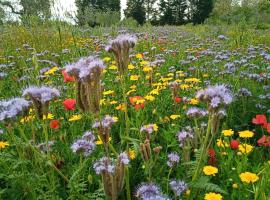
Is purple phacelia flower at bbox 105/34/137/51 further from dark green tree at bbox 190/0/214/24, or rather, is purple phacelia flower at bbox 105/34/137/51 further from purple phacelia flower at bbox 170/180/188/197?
dark green tree at bbox 190/0/214/24

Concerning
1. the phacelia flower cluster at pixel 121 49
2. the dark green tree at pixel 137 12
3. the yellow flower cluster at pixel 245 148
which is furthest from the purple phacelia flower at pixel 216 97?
the dark green tree at pixel 137 12

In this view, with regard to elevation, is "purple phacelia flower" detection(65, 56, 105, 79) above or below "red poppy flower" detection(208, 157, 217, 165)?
above

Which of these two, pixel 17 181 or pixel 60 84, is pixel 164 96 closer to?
pixel 60 84

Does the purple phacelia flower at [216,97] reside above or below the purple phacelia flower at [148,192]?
above

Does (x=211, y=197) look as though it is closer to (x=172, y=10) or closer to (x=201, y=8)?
(x=172, y=10)

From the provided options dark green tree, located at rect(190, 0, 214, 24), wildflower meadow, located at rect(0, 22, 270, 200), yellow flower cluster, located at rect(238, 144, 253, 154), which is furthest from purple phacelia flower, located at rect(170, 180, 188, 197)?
dark green tree, located at rect(190, 0, 214, 24)

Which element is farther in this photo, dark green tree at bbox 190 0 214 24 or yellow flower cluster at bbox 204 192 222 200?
dark green tree at bbox 190 0 214 24

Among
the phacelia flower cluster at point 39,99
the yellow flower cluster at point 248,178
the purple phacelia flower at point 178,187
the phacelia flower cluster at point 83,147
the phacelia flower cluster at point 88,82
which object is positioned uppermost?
the phacelia flower cluster at point 88,82

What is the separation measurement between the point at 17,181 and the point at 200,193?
1098 mm

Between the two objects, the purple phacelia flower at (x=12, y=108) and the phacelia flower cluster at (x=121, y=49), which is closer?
the purple phacelia flower at (x=12, y=108)

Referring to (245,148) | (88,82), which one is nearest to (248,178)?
(245,148)

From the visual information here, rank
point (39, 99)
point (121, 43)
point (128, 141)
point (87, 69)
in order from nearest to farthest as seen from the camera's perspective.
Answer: point (87, 69), point (39, 99), point (121, 43), point (128, 141)

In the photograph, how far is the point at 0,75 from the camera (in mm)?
3783

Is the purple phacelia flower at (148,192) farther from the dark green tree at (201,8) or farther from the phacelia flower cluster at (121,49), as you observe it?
the dark green tree at (201,8)
